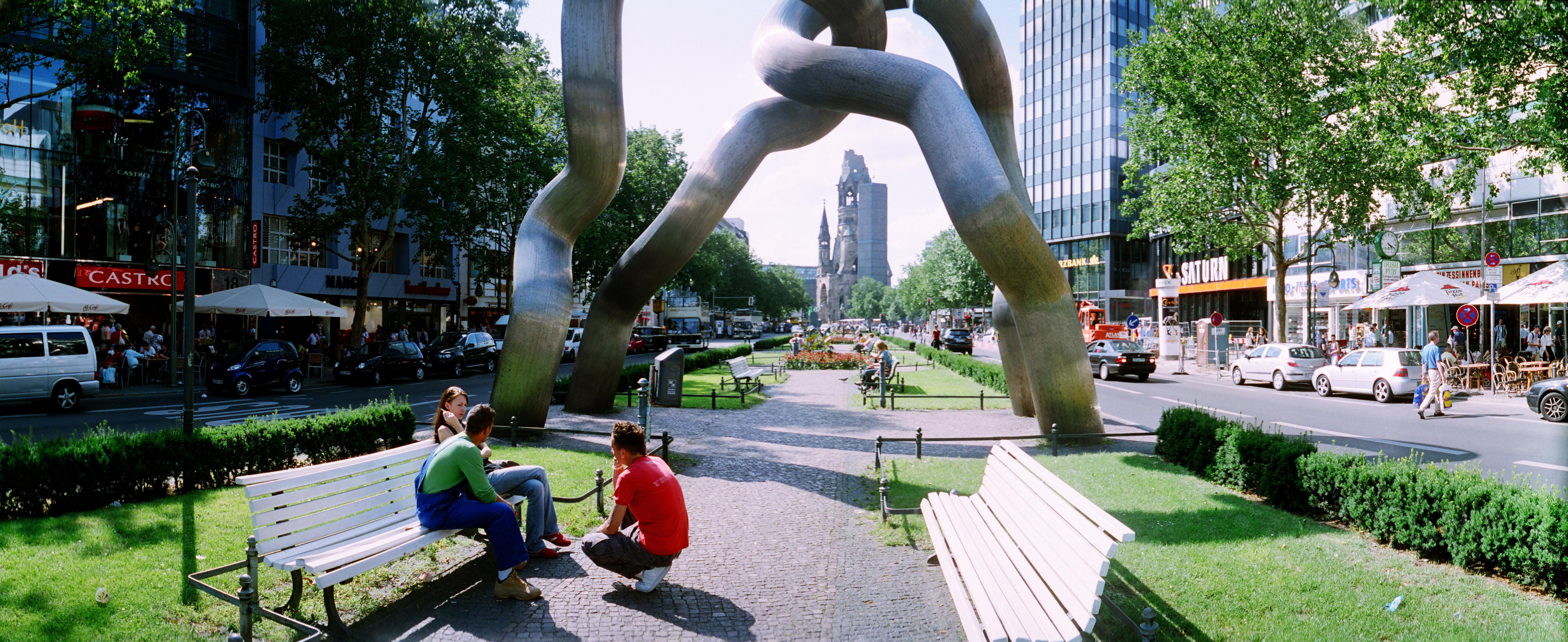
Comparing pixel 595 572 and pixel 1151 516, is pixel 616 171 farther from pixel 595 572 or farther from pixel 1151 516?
pixel 1151 516

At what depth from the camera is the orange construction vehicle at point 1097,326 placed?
42.4 m

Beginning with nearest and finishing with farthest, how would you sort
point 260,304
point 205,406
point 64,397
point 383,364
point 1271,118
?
point 64,397
point 205,406
point 1271,118
point 383,364
point 260,304

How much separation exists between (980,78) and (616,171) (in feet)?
21.3

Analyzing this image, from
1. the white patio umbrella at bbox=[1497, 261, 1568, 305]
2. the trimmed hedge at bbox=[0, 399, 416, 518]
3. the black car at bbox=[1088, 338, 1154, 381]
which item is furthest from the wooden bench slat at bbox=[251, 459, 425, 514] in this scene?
the white patio umbrella at bbox=[1497, 261, 1568, 305]

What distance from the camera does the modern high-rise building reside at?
6650cm

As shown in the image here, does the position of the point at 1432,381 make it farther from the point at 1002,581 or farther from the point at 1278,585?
the point at 1002,581

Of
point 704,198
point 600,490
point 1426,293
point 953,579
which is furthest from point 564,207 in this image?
point 1426,293

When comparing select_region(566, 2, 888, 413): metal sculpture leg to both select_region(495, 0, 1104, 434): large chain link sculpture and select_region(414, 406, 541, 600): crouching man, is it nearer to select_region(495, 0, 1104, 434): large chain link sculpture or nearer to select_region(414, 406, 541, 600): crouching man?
select_region(495, 0, 1104, 434): large chain link sculpture

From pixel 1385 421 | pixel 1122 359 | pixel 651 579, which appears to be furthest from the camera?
pixel 1122 359

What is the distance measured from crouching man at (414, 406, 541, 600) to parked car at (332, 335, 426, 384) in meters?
22.3

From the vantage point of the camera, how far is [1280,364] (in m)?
24.0

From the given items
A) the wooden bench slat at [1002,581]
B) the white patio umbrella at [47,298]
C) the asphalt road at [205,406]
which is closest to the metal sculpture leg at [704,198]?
the asphalt road at [205,406]

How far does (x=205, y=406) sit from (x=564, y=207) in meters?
11.1

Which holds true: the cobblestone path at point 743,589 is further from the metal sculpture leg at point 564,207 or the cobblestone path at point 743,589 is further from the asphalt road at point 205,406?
the asphalt road at point 205,406
